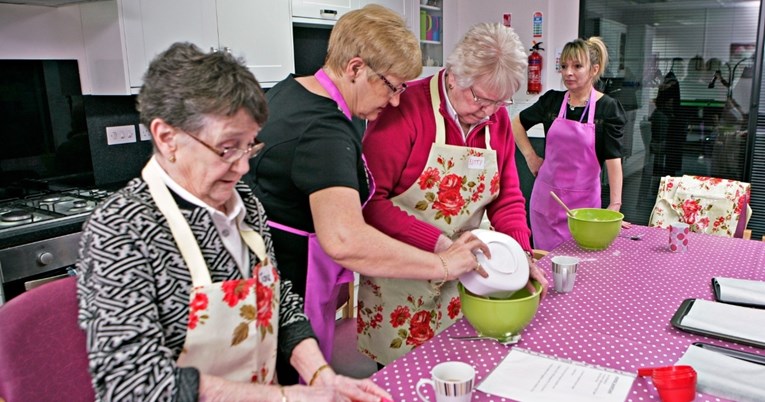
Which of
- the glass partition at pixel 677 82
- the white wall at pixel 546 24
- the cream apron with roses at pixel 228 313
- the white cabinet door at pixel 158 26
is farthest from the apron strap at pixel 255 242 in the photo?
the glass partition at pixel 677 82

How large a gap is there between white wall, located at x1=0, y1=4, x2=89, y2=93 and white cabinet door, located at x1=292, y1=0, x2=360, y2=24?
1087mm

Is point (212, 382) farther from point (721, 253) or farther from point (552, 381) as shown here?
point (721, 253)

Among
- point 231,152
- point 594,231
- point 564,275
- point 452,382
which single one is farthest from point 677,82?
point 231,152

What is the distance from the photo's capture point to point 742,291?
62.1 inches

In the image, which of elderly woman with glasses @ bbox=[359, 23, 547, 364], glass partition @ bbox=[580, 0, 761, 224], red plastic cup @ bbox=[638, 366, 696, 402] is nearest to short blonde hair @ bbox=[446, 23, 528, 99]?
elderly woman with glasses @ bbox=[359, 23, 547, 364]

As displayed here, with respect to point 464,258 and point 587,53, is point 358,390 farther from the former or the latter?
point 587,53

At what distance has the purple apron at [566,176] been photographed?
283cm

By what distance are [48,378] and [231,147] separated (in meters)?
0.49

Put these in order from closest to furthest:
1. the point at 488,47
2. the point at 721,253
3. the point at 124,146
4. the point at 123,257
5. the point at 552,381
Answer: the point at 123,257 → the point at 552,381 → the point at 488,47 → the point at 721,253 → the point at 124,146

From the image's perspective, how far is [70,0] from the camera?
100.0 inches

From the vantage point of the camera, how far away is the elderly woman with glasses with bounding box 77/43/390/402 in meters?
0.91

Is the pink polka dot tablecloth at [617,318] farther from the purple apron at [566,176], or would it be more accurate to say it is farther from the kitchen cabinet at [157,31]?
the kitchen cabinet at [157,31]

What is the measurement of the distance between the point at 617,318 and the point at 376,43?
88 centimetres

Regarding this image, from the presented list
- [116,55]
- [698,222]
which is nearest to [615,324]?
[698,222]
